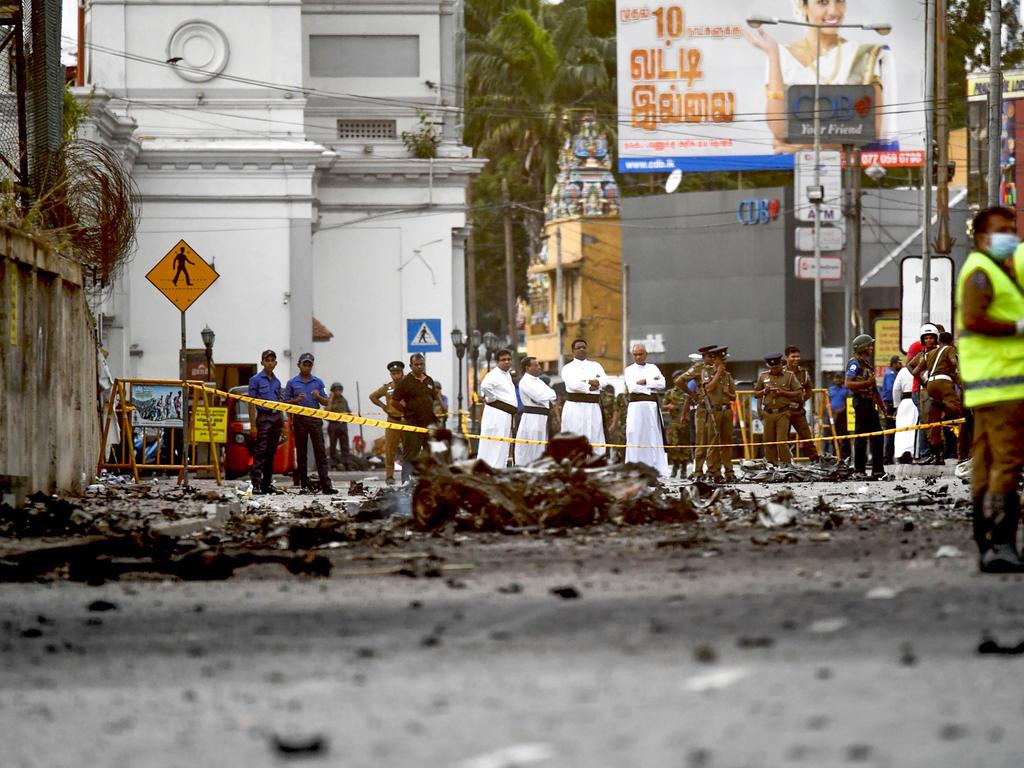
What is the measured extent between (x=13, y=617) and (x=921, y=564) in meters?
4.66

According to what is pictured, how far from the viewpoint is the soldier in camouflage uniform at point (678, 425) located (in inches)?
1184

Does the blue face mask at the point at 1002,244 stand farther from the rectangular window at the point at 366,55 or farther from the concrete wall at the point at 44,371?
the rectangular window at the point at 366,55

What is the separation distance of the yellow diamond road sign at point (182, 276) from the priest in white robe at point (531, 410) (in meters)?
4.54

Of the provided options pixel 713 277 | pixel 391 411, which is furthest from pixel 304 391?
pixel 713 277

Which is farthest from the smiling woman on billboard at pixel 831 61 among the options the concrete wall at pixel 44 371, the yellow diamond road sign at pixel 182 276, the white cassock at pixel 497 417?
the concrete wall at pixel 44 371

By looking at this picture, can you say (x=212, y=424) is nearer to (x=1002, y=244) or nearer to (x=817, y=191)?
(x=1002, y=244)

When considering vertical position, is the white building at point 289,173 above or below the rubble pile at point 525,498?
above

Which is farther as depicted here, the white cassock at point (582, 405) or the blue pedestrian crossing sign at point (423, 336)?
the blue pedestrian crossing sign at point (423, 336)

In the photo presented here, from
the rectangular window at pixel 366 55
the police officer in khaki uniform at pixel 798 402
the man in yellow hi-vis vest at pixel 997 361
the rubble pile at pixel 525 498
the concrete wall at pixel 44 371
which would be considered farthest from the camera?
the rectangular window at pixel 366 55

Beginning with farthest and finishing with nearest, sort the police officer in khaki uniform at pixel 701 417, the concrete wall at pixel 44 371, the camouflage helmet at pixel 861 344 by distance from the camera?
the police officer in khaki uniform at pixel 701 417
the camouflage helmet at pixel 861 344
the concrete wall at pixel 44 371

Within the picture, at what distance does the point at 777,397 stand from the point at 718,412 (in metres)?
0.93

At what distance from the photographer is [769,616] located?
335 inches

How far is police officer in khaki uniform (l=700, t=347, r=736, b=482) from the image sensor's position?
26.9 metres

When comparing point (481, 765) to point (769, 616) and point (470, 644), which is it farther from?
point (769, 616)
